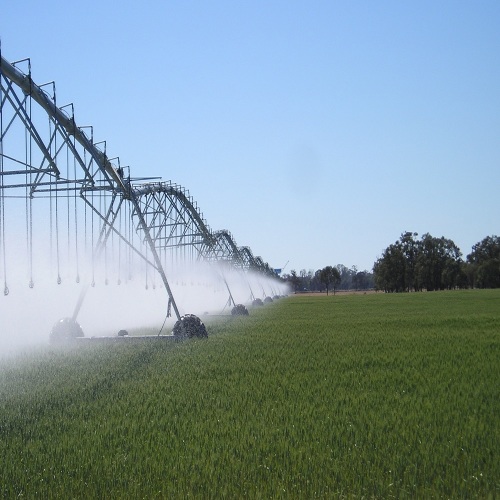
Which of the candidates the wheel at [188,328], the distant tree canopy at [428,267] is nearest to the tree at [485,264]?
the distant tree canopy at [428,267]

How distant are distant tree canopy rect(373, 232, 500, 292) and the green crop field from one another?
14562cm

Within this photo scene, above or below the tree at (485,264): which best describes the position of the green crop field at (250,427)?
below

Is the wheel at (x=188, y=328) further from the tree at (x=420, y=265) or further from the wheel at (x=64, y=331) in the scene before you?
the tree at (x=420, y=265)

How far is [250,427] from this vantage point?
9352 mm

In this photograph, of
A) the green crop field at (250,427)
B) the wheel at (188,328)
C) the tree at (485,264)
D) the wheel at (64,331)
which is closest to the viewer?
the green crop field at (250,427)

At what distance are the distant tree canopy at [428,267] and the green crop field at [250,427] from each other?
145616mm

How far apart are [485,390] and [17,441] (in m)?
7.87

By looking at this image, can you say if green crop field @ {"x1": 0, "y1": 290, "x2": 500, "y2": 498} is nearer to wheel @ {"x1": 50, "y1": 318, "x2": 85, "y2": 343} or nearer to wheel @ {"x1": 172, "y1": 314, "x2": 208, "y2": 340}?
wheel @ {"x1": 50, "y1": 318, "x2": 85, "y2": 343}

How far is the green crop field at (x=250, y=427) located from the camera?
22.7 ft

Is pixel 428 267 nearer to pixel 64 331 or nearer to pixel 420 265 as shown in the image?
pixel 420 265

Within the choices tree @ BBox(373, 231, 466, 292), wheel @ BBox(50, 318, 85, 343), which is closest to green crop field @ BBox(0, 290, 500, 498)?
wheel @ BBox(50, 318, 85, 343)

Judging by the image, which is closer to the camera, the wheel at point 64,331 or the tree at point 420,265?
the wheel at point 64,331

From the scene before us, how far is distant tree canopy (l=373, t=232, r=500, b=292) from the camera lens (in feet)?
520

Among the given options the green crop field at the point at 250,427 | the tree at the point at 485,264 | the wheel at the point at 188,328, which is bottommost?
the green crop field at the point at 250,427
